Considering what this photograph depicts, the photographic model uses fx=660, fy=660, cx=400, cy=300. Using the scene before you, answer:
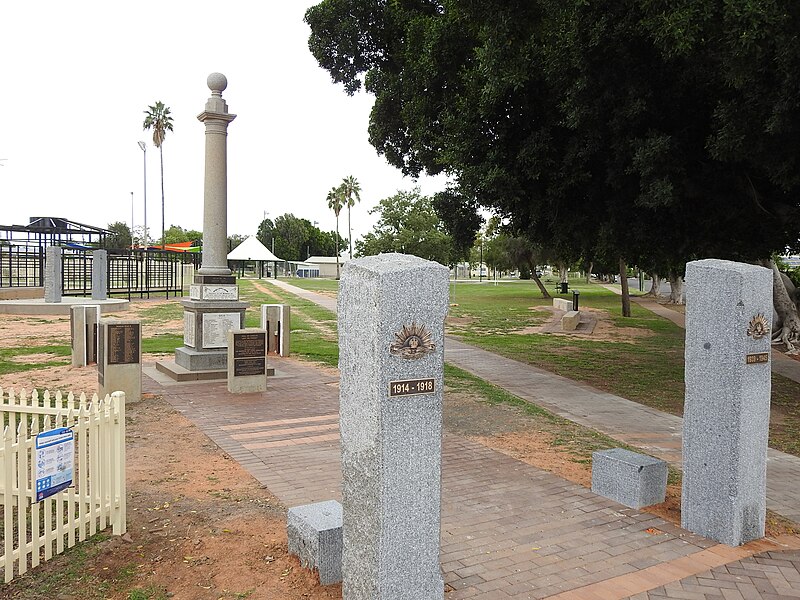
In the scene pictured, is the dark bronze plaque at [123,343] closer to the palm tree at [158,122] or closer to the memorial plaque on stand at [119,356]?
the memorial plaque on stand at [119,356]

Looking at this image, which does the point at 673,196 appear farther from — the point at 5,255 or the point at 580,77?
the point at 5,255

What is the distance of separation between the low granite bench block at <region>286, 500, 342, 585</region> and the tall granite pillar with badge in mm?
8310

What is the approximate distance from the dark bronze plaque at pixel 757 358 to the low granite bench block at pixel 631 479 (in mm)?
1409

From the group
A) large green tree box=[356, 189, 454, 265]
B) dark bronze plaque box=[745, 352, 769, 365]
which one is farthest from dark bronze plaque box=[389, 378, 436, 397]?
large green tree box=[356, 189, 454, 265]

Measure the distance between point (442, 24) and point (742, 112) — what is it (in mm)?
5522

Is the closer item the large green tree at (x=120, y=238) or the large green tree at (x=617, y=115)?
the large green tree at (x=617, y=115)

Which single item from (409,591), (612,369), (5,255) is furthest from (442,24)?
(5,255)

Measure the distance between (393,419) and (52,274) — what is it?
26.5 meters

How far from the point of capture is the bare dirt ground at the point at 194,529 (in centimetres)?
444

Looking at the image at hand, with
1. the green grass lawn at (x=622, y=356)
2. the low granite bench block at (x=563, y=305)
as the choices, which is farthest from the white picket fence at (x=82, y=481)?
the low granite bench block at (x=563, y=305)

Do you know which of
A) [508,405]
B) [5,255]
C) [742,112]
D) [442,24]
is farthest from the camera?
[5,255]

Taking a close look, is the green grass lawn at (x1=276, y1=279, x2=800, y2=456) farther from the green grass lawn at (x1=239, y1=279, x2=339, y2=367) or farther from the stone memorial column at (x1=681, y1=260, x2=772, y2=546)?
the green grass lawn at (x1=239, y1=279, x2=339, y2=367)

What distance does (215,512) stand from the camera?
5.86 metres

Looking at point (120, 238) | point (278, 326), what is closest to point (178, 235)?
point (120, 238)
